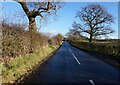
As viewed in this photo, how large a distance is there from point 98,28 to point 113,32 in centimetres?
418

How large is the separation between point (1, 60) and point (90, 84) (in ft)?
15.6

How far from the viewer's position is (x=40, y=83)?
1108cm

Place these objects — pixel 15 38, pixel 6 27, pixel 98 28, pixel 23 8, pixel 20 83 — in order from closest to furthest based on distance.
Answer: pixel 20 83, pixel 6 27, pixel 15 38, pixel 23 8, pixel 98 28

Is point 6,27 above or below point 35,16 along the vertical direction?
below

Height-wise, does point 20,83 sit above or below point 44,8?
below

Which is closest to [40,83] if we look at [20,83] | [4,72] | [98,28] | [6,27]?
[20,83]

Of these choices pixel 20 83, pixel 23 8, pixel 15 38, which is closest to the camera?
pixel 20 83

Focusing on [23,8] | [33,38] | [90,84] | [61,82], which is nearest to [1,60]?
[61,82]

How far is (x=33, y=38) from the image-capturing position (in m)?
25.4

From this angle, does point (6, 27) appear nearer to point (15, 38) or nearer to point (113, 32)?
point (15, 38)

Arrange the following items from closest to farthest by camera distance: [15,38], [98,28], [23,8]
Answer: [15,38]
[23,8]
[98,28]

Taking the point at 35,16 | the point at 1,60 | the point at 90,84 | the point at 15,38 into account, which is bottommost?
the point at 90,84

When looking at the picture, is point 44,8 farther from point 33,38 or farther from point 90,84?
point 90,84

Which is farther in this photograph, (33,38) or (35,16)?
(35,16)
